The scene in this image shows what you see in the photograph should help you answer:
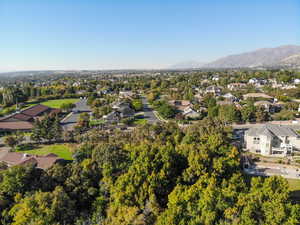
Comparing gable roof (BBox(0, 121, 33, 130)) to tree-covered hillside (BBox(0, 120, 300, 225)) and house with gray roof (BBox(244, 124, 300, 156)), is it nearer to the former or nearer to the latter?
tree-covered hillside (BBox(0, 120, 300, 225))

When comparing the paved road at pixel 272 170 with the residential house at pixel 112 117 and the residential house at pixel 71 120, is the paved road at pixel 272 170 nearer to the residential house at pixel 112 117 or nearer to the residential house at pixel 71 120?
the residential house at pixel 112 117

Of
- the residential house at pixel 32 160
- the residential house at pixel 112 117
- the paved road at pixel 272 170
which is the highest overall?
the residential house at pixel 112 117

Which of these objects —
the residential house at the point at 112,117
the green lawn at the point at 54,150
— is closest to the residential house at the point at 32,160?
the green lawn at the point at 54,150

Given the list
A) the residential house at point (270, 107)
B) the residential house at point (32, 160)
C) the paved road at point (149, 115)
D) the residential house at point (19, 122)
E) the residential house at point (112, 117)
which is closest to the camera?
the residential house at point (32, 160)

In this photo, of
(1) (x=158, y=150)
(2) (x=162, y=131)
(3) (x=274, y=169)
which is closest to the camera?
(1) (x=158, y=150)

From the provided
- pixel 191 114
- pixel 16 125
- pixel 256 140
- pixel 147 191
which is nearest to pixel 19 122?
pixel 16 125

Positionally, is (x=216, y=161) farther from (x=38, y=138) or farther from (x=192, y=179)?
(x=38, y=138)

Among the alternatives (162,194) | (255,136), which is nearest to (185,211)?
(162,194)
